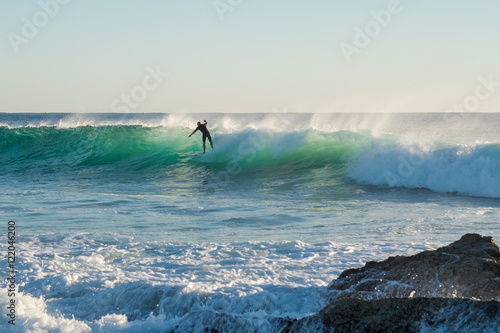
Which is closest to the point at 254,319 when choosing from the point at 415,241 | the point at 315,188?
the point at 415,241

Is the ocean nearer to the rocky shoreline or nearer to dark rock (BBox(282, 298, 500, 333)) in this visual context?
the rocky shoreline

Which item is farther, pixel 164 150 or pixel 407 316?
pixel 164 150

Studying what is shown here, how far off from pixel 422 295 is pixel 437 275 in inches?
9.8

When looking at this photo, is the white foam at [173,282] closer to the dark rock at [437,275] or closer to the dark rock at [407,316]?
the dark rock at [437,275]

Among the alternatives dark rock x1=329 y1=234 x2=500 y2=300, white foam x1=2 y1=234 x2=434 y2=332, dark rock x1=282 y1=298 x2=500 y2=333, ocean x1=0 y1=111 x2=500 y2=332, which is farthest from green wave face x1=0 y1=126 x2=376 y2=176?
dark rock x1=282 y1=298 x2=500 y2=333

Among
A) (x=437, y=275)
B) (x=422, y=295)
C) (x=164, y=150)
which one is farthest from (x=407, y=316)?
(x=164, y=150)

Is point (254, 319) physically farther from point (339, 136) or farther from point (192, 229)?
point (339, 136)

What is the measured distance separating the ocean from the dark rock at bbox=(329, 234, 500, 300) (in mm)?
391

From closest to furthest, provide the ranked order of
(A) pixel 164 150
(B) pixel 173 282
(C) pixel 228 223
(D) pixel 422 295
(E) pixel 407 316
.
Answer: (E) pixel 407 316 → (D) pixel 422 295 → (B) pixel 173 282 → (C) pixel 228 223 → (A) pixel 164 150

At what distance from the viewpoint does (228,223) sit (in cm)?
893

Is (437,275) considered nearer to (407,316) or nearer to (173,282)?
(407,316)

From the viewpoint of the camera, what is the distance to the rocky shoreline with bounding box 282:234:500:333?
327 cm

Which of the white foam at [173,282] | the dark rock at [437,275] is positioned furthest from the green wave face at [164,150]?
the dark rock at [437,275]

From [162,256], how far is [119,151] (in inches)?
742
